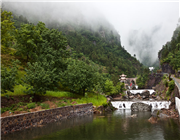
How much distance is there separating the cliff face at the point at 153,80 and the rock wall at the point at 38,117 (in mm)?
79211

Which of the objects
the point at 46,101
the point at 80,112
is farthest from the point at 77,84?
the point at 46,101

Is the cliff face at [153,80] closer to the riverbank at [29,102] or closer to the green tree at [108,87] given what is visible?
→ the green tree at [108,87]

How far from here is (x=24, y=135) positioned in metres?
18.8

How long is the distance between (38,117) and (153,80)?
96720mm

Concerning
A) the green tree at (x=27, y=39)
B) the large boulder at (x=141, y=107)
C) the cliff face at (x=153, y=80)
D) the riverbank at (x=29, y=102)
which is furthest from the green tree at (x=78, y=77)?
the cliff face at (x=153, y=80)

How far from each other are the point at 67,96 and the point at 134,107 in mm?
19412

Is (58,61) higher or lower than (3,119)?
higher

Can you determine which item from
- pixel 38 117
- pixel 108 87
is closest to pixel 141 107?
pixel 108 87

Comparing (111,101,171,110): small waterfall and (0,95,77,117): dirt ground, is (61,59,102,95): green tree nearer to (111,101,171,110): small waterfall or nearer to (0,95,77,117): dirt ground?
(0,95,77,117): dirt ground

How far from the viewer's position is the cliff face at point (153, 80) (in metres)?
103

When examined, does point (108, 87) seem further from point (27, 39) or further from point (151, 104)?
point (27, 39)

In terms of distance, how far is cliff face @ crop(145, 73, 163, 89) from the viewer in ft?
336

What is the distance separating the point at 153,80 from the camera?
107 meters

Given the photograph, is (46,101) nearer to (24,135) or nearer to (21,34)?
(24,135)
